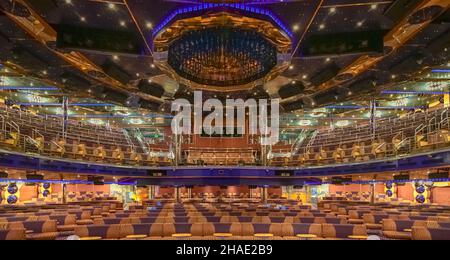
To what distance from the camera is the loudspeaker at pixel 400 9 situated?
1020 centimetres

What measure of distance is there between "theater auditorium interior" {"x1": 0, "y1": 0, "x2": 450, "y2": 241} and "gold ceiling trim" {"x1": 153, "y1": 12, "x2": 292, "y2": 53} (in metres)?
0.07

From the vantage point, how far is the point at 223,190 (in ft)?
112

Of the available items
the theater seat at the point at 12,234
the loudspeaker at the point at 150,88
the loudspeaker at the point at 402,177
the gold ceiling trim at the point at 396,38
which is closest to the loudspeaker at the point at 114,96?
the loudspeaker at the point at 150,88

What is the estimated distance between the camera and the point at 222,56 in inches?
543

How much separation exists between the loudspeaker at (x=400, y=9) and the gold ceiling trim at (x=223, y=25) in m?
3.50

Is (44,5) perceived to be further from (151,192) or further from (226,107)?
(151,192)

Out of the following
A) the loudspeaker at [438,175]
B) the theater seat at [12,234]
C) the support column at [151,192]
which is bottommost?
the support column at [151,192]

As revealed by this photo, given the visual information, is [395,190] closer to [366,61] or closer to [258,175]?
[258,175]

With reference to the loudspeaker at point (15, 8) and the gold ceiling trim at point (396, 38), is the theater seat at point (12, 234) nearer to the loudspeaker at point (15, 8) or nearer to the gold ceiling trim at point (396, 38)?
the loudspeaker at point (15, 8)

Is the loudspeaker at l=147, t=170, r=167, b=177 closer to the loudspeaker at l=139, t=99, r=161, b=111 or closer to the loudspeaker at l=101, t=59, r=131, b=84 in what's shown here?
the loudspeaker at l=139, t=99, r=161, b=111

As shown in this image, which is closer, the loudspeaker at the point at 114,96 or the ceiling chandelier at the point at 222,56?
the ceiling chandelier at the point at 222,56

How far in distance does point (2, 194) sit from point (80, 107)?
32.2 feet

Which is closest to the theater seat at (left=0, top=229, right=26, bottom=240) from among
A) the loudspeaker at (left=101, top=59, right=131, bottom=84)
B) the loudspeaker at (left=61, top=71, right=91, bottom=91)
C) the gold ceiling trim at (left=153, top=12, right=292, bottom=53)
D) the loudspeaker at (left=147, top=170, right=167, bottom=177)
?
the gold ceiling trim at (left=153, top=12, right=292, bottom=53)
